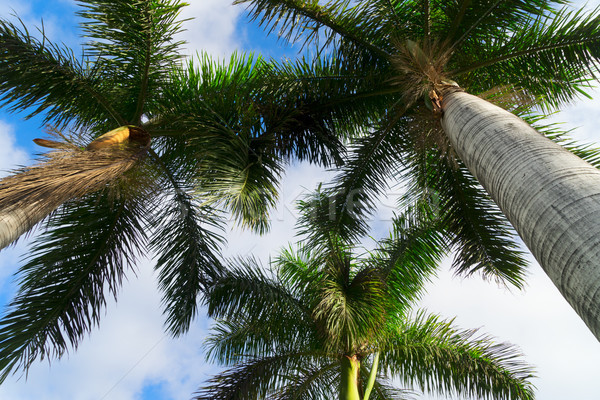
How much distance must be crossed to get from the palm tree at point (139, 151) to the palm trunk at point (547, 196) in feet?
11.2

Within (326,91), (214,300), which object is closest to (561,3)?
(326,91)

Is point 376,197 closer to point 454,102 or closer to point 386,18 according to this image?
point 386,18

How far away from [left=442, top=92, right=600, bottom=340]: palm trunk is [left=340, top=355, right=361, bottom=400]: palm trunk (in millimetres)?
4519

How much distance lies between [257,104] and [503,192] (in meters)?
5.20

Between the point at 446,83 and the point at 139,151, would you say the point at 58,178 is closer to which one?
the point at 139,151

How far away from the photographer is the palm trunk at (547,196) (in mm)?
2133

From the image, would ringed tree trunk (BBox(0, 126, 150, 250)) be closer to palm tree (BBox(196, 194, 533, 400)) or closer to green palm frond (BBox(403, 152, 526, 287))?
palm tree (BBox(196, 194, 533, 400))

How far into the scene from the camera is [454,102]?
470 centimetres

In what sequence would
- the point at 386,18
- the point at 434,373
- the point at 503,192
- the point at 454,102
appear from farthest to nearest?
the point at 434,373 < the point at 386,18 < the point at 454,102 < the point at 503,192

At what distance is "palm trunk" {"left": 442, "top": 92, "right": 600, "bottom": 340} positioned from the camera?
213cm

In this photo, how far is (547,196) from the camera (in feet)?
8.45

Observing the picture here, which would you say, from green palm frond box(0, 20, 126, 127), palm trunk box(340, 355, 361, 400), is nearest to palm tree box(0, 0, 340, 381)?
green palm frond box(0, 20, 126, 127)

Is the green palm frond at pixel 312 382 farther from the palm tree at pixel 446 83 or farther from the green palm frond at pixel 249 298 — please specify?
the palm tree at pixel 446 83

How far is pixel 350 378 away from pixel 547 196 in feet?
17.8
